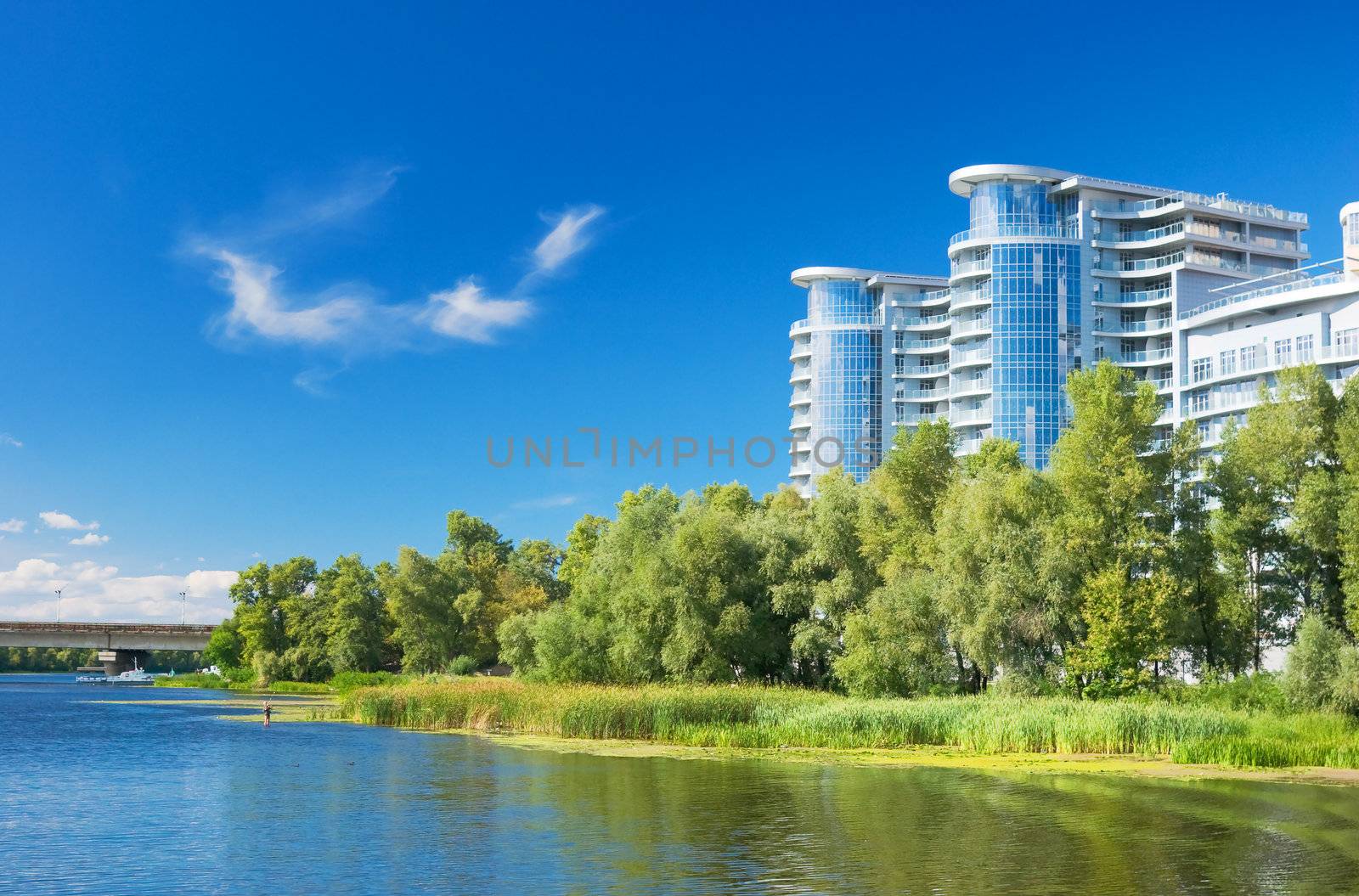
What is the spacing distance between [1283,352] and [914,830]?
9266 cm

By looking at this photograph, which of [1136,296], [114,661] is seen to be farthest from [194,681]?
[1136,296]

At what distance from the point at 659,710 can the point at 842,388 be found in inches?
4103

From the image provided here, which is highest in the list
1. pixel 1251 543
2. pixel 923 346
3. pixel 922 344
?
pixel 922 344

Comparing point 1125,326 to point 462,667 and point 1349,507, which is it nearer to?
point 1349,507

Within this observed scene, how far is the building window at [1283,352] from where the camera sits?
10988cm

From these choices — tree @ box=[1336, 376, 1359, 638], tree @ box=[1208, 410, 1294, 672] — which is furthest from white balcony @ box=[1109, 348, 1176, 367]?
tree @ box=[1336, 376, 1359, 638]

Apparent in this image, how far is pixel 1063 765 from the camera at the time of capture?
155 feet

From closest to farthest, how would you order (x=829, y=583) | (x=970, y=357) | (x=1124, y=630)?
(x=1124, y=630)
(x=829, y=583)
(x=970, y=357)

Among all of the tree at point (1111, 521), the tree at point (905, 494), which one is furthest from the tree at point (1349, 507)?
the tree at point (905, 494)

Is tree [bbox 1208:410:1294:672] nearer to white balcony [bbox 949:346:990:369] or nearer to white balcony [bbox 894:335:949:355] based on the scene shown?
white balcony [bbox 949:346:990:369]

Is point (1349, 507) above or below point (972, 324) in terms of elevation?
below

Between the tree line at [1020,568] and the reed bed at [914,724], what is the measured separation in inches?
214

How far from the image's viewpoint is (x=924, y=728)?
181 feet

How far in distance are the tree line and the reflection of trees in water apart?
2041 cm
